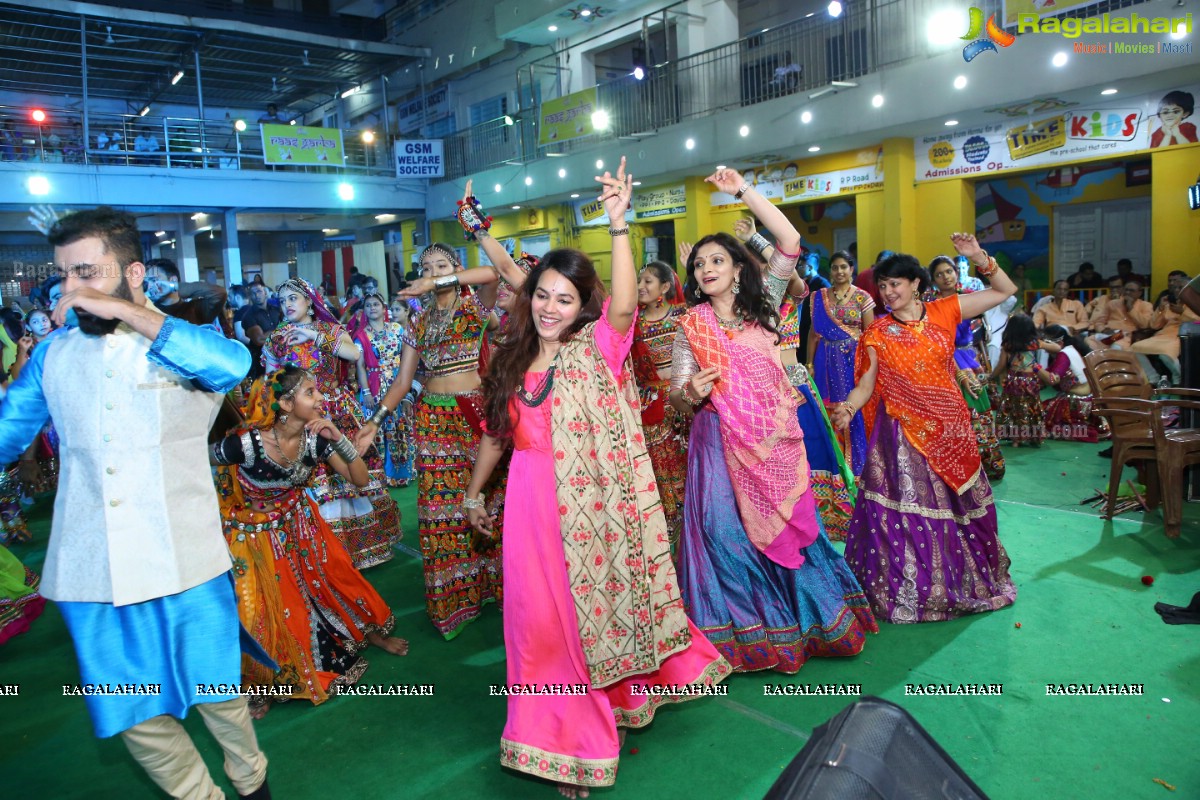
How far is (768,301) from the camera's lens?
→ 140 inches

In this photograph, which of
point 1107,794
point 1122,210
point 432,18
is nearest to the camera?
point 1107,794

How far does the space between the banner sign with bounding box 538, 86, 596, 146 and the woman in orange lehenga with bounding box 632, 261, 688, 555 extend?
1086 cm

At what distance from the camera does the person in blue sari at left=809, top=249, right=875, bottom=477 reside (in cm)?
573

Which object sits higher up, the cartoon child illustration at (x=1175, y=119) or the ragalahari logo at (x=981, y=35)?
the ragalahari logo at (x=981, y=35)

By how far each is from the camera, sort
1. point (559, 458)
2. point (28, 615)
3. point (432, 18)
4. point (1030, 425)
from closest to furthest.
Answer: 1. point (559, 458)
2. point (28, 615)
3. point (1030, 425)
4. point (432, 18)

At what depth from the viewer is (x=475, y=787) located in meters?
2.80

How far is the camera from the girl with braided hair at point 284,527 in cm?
330

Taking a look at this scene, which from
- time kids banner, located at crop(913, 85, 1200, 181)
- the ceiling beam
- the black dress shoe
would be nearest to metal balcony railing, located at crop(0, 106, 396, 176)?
the ceiling beam

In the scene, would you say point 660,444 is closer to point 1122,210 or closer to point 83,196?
point 1122,210

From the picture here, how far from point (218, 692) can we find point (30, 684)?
7.37 ft

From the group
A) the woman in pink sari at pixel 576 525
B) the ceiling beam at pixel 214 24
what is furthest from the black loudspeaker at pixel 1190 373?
the ceiling beam at pixel 214 24

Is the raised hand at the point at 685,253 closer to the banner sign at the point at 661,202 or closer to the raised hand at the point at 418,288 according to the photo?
the raised hand at the point at 418,288

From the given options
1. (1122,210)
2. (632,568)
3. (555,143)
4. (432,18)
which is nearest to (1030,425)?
(632,568)

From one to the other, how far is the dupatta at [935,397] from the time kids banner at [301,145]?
15690 mm
